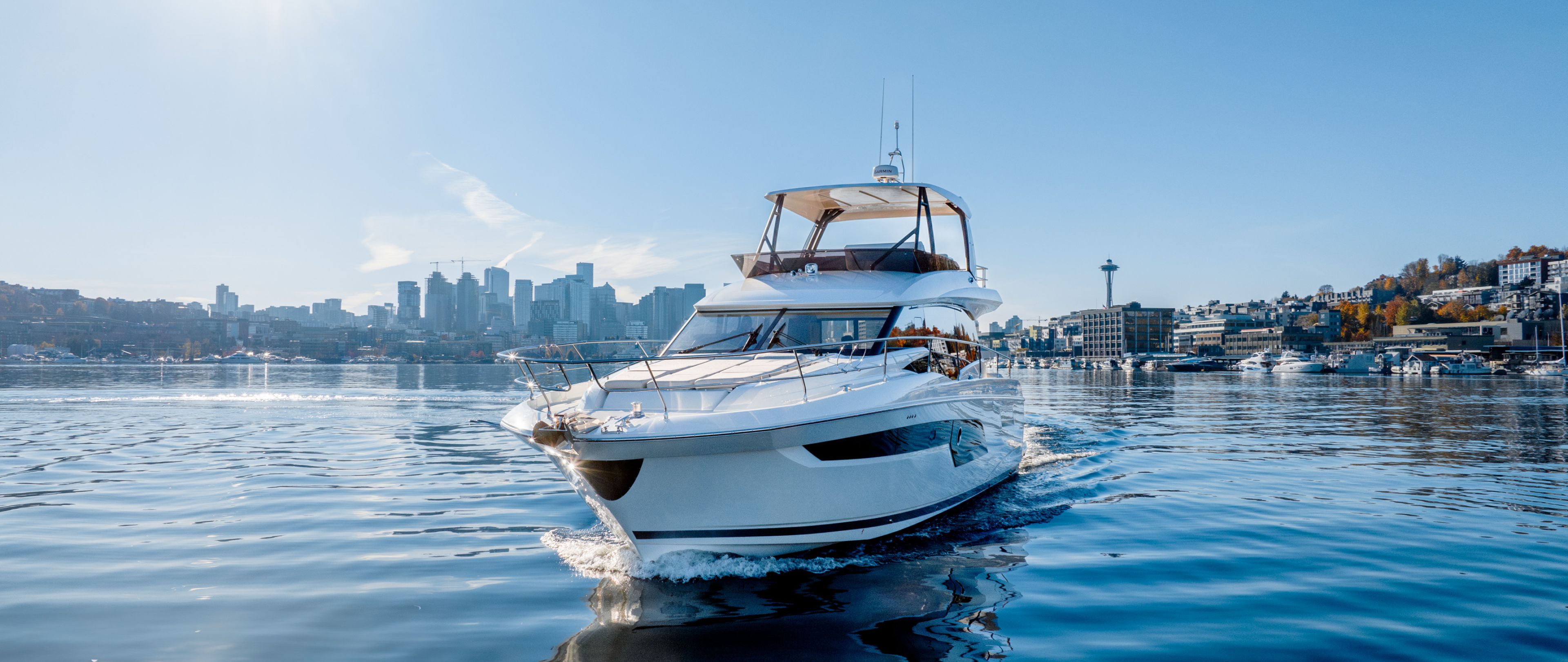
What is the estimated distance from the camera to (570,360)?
632 cm

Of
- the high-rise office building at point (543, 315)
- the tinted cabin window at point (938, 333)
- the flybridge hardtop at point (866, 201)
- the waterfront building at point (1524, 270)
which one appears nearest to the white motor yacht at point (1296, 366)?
the high-rise office building at point (543, 315)

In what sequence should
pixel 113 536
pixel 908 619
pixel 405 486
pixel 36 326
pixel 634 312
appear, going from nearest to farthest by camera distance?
pixel 908 619 < pixel 113 536 < pixel 405 486 < pixel 634 312 < pixel 36 326

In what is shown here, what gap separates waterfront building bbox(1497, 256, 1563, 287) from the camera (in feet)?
494

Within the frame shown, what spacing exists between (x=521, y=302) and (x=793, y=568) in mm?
186501

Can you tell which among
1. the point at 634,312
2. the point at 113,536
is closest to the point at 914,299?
the point at 113,536

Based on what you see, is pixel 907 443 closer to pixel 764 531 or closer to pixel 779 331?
pixel 764 531

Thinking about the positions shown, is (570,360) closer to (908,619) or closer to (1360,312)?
(908,619)

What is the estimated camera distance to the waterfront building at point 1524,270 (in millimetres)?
150625

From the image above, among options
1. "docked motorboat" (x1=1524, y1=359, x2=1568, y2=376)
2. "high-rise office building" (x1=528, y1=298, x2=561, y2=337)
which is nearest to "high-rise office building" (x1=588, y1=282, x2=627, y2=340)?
"high-rise office building" (x1=528, y1=298, x2=561, y2=337)

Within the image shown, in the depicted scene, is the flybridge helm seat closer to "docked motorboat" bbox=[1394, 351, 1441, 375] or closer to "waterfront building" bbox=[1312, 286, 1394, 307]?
"docked motorboat" bbox=[1394, 351, 1441, 375]

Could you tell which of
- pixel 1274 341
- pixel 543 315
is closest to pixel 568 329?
pixel 543 315

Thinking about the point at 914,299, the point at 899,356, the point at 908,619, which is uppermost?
the point at 914,299

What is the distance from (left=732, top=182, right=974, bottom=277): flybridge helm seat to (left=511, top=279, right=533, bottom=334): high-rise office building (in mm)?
156521

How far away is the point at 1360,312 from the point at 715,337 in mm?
169573
